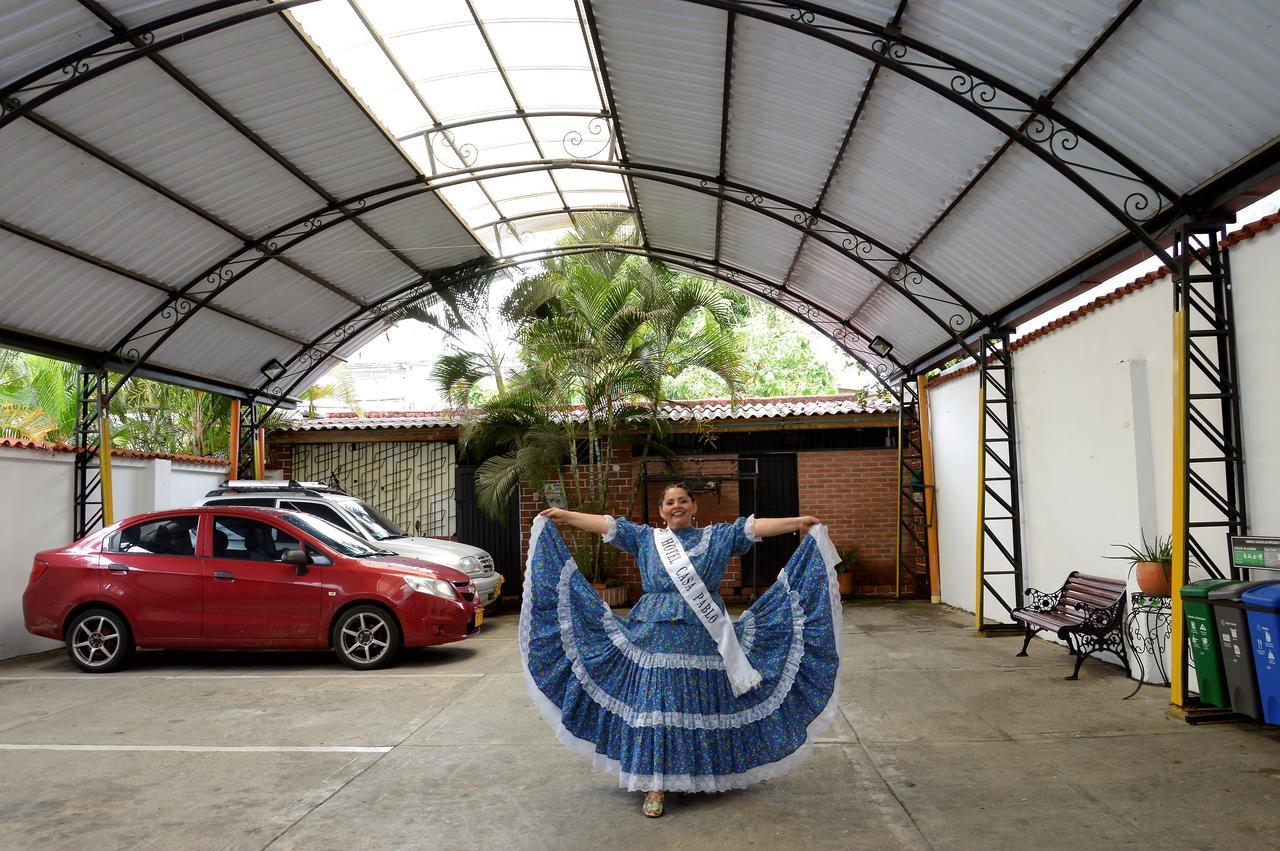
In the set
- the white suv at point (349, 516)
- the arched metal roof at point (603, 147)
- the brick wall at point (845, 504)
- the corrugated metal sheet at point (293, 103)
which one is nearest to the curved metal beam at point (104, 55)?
the arched metal roof at point (603, 147)

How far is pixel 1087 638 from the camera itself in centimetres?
841

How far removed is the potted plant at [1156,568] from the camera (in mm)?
7473

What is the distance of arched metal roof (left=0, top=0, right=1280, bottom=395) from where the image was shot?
23.1 feet

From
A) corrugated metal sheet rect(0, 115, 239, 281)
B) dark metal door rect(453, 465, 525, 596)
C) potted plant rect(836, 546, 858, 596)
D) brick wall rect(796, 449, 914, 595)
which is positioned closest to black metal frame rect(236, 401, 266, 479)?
dark metal door rect(453, 465, 525, 596)

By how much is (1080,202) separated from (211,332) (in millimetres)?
11790

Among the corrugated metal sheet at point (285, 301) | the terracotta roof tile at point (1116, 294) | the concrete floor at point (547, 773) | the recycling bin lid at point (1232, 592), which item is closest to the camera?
the concrete floor at point (547, 773)

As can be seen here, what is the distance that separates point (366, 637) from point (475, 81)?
6.55 m

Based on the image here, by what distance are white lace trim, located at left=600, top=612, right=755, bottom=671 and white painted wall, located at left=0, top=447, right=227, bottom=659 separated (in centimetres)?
894

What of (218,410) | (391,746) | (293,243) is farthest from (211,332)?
(391,746)

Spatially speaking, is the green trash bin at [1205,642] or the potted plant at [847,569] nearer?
the green trash bin at [1205,642]

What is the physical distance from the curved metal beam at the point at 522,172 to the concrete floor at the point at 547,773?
5.25 m

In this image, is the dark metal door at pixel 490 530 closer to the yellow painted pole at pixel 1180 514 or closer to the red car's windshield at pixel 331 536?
the red car's windshield at pixel 331 536

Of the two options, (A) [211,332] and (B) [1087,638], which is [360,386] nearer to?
(A) [211,332]

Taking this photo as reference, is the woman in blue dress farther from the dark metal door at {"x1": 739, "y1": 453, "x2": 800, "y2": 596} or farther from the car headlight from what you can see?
the dark metal door at {"x1": 739, "y1": 453, "x2": 800, "y2": 596}
